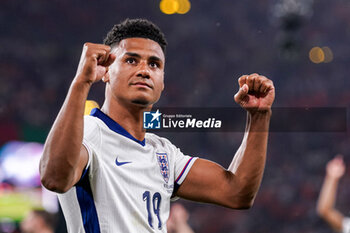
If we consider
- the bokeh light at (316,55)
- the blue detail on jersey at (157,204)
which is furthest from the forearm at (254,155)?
the bokeh light at (316,55)

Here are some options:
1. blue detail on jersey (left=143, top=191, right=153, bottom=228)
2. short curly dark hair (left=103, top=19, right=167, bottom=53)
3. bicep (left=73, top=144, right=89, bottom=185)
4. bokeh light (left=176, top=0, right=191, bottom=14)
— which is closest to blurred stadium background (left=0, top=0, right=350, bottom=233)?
bokeh light (left=176, top=0, right=191, bottom=14)

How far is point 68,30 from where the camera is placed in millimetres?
10531

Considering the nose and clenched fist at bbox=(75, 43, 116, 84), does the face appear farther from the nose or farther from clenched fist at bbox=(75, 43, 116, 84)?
clenched fist at bbox=(75, 43, 116, 84)

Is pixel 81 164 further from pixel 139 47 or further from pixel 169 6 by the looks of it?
pixel 169 6

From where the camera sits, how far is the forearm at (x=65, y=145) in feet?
4.66

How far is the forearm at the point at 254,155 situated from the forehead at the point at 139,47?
1.53ft

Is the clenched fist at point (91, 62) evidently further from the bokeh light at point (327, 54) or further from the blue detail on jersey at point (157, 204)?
the bokeh light at point (327, 54)

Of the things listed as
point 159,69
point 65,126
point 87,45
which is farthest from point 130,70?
point 65,126

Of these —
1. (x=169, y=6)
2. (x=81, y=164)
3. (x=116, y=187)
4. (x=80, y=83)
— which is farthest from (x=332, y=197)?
(x=169, y=6)

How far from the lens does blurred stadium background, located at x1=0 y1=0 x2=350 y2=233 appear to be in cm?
830

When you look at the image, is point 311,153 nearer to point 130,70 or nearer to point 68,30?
point 68,30

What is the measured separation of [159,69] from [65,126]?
2.10ft

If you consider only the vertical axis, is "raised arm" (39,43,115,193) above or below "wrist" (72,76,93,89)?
below

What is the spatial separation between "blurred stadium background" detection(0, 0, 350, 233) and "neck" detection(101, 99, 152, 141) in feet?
16.7
